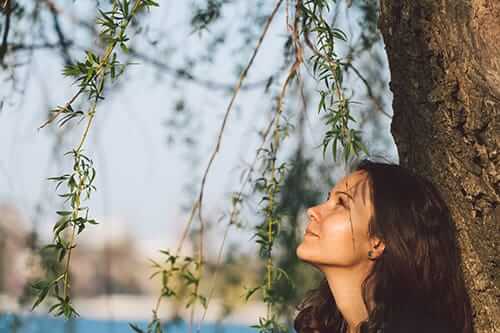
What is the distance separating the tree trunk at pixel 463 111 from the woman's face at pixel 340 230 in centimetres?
16

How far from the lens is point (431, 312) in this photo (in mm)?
1914

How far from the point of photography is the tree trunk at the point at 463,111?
68.3 inches

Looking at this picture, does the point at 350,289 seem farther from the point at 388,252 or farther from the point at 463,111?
the point at 463,111

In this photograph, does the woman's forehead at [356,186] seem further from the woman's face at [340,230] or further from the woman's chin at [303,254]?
the woman's chin at [303,254]

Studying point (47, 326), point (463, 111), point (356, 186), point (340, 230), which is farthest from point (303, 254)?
point (47, 326)

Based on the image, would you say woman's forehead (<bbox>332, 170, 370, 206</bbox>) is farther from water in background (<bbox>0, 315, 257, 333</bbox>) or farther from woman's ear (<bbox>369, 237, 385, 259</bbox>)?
water in background (<bbox>0, 315, 257, 333</bbox>)

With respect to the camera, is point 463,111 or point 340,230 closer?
point 463,111

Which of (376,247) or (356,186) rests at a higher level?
(356,186)

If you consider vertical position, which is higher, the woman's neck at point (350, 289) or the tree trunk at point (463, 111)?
the tree trunk at point (463, 111)

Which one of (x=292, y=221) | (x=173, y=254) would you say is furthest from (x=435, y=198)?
(x=292, y=221)

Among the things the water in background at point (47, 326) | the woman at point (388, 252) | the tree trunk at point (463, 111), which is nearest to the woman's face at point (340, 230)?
the woman at point (388, 252)

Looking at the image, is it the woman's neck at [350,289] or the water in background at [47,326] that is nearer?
the woman's neck at [350,289]

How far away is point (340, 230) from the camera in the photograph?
6.19 ft

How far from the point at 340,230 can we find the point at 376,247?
3.5 inches
